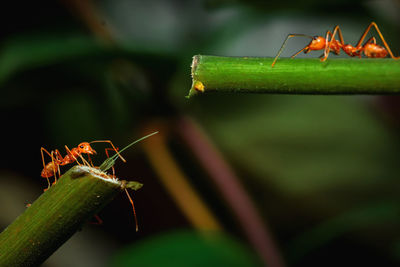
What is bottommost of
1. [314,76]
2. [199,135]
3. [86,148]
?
[314,76]

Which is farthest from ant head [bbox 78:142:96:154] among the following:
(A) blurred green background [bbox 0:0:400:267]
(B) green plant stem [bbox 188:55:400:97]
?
(B) green plant stem [bbox 188:55:400:97]

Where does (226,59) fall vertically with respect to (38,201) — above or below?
above

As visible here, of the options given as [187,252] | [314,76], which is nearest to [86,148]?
[187,252]

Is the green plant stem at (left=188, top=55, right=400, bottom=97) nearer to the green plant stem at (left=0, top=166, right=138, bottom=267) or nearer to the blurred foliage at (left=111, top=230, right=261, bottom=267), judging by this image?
the green plant stem at (left=0, top=166, right=138, bottom=267)

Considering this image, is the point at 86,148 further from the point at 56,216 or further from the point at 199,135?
the point at 199,135

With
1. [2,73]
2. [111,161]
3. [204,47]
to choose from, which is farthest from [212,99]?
[111,161]

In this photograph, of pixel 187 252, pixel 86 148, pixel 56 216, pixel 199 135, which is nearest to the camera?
pixel 56 216

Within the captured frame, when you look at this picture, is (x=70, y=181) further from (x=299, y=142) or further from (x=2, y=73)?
(x=299, y=142)
